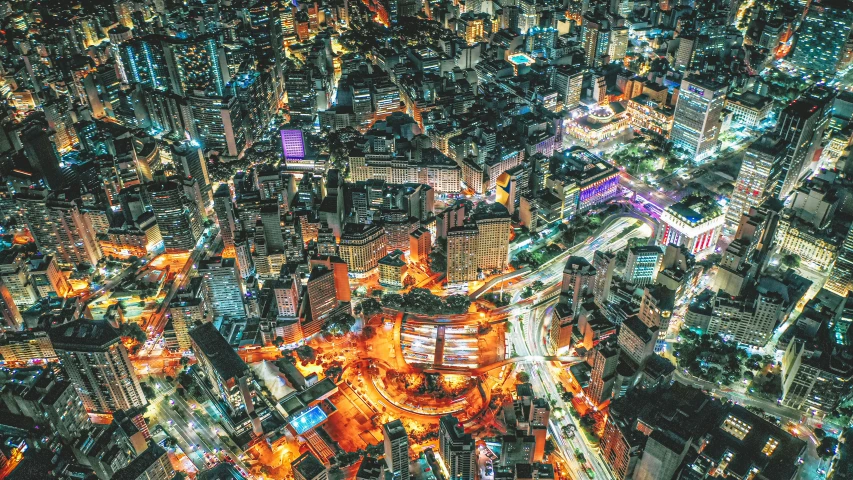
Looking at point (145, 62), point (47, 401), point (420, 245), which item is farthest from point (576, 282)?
point (145, 62)

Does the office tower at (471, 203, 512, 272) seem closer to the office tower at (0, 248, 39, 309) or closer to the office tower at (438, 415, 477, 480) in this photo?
the office tower at (438, 415, 477, 480)

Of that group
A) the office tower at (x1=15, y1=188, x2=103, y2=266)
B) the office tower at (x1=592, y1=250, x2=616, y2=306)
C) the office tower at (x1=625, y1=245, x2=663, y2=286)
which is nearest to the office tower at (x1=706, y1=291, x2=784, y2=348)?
the office tower at (x1=625, y1=245, x2=663, y2=286)

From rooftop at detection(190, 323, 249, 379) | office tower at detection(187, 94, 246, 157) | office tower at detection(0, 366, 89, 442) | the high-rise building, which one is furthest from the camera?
the high-rise building

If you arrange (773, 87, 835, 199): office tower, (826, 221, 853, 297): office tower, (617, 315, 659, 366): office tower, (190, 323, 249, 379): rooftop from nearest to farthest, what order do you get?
(190, 323, 249, 379): rooftop
(617, 315, 659, 366): office tower
(826, 221, 853, 297): office tower
(773, 87, 835, 199): office tower

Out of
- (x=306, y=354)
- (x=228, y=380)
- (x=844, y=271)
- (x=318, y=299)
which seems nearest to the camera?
(x=228, y=380)

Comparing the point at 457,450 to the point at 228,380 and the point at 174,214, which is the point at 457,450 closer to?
the point at 228,380

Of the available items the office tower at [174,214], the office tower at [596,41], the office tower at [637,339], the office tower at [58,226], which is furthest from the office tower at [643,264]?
the office tower at [58,226]
